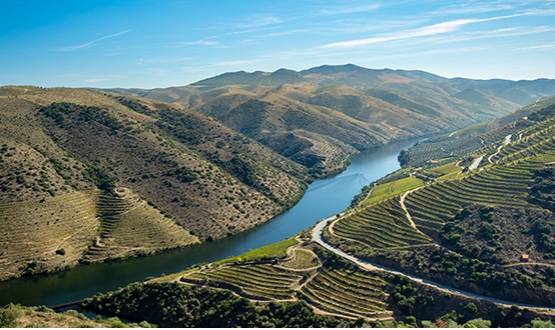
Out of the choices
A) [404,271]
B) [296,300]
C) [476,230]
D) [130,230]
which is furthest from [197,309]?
[476,230]

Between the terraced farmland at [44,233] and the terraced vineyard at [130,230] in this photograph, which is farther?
the terraced vineyard at [130,230]

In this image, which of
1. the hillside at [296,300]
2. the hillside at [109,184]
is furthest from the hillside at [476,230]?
the hillside at [109,184]

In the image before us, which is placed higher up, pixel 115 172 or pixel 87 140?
pixel 87 140

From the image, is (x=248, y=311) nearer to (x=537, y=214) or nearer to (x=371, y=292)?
(x=371, y=292)

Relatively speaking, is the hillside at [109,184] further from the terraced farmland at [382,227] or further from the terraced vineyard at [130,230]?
the terraced farmland at [382,227]

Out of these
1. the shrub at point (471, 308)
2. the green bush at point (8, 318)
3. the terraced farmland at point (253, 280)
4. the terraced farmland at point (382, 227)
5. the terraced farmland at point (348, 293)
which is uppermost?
the green bush at point (8, 318)

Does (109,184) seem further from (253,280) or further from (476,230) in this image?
(476,230)

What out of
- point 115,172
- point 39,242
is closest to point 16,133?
point 115,172
